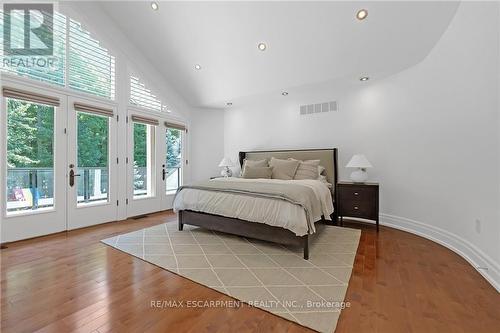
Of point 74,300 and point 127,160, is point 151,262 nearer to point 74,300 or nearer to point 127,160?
point 74,300

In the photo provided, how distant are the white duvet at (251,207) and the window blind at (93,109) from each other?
6.55 ft

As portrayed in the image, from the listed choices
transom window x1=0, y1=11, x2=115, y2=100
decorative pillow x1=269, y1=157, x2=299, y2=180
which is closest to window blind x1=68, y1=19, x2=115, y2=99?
transom window x1=0, y1=11, x2=115, y2=100

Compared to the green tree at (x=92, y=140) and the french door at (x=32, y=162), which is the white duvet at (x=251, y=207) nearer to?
the green tree at (x=92, y=140)

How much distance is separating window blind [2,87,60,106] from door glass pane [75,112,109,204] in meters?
0.40

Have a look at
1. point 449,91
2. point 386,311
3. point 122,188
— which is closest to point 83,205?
point 122,188

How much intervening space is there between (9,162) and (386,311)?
4.43 m

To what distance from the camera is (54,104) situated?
3350 millimetres

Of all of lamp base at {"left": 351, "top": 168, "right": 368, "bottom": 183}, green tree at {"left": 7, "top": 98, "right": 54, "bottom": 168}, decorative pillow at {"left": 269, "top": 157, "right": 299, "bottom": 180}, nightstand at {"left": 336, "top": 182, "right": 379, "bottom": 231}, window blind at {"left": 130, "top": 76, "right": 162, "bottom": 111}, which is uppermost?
window blind at {"left": 130, "top": 76, "right": 162, "bottom": 111}

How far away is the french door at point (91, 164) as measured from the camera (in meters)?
3.60

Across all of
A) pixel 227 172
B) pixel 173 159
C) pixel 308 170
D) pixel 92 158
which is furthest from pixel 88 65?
pixel 308 170

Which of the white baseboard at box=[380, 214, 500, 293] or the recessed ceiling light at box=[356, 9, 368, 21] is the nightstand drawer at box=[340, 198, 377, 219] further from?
the recessed ceiling light at box=[356, 9, 368, 21]

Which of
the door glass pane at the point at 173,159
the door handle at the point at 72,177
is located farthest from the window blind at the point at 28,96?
the door glass pane at the point at 173,159

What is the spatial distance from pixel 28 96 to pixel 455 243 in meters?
5.72

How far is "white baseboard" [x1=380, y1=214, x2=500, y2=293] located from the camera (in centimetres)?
207
